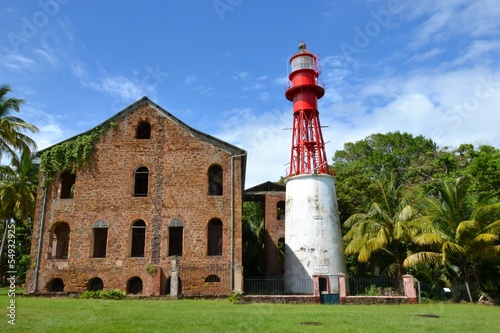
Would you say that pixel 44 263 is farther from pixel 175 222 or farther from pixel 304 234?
pixel 304 234

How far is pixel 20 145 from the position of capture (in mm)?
17625

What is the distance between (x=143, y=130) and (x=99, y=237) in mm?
6123

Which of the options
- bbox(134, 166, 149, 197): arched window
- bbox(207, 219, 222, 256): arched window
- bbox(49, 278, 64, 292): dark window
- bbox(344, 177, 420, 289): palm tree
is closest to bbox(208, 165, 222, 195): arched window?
bbox(207, 219, 222, 256): arched window

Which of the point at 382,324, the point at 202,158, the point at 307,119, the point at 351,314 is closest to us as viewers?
the point at 382,324

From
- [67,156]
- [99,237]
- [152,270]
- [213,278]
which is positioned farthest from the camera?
[99,237]

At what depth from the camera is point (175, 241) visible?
69.6 ft

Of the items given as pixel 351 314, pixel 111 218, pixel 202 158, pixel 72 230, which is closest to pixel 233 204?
pixel 202 158

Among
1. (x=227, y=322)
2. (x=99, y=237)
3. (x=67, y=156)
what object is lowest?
(x=227, y=322)

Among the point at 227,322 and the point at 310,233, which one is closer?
the point at 227,322

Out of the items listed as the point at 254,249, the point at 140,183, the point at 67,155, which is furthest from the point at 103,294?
the point at 254,249

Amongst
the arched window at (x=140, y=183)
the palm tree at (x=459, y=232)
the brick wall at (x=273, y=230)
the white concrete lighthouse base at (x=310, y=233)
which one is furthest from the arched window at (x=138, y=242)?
the palm tree at (x=459, y=232)

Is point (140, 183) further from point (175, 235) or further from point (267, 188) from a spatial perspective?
point (267, 188)

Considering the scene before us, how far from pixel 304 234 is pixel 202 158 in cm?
637

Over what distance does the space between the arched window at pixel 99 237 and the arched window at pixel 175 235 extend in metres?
3.10
